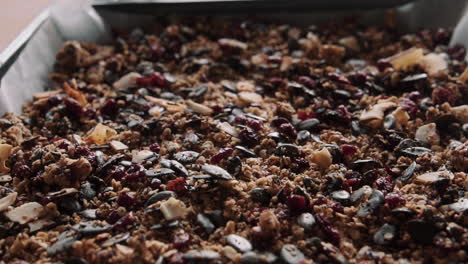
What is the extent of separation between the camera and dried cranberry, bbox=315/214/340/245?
1.26m

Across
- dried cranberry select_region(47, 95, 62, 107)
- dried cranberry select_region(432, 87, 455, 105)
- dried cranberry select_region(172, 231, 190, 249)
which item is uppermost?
dried cranberry select_region(47, 95, 62, 107)

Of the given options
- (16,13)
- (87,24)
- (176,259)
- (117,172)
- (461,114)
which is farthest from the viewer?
(16,13)

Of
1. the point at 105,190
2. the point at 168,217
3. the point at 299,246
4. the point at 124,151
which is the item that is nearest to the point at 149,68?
the point at 124,151

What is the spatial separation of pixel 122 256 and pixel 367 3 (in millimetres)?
1386

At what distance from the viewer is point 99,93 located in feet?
6.01

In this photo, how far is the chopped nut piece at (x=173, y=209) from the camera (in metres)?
1.29

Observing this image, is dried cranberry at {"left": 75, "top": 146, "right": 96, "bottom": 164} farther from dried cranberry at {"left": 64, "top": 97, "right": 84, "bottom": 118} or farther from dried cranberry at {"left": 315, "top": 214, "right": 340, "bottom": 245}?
dried cranberry at {"left": 315, "top": 214, "right": 340, "bottom": 245}

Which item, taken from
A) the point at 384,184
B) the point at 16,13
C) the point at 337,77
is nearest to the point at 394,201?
the point at 384,184

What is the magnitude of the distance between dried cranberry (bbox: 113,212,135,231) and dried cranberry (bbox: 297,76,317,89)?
0.74 m

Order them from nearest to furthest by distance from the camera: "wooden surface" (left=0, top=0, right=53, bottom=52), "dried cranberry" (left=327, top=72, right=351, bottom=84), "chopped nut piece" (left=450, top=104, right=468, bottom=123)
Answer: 1. "chopped nut piece" (left=450, top=104, right=468, bottom=123)
2. "dried cranberry" (left=327, top=72, right=351, bottom=84)
3. "wooden surface" (left=0, top=0, right=53, bottom=52)

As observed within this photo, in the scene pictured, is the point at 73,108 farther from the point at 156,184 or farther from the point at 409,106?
the point at 409,106

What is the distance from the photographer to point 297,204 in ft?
4.32

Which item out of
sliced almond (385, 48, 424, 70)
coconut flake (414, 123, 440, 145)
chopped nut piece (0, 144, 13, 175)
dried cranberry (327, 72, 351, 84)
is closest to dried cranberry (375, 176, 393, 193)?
coconut flake (414, 123, 440, 145)

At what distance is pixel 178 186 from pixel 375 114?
0.60 meters
